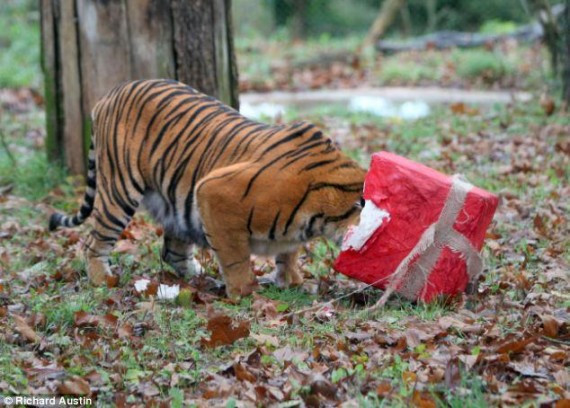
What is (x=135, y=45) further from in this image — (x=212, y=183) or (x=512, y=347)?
(x=512, y=347)

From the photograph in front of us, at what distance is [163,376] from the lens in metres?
4.18

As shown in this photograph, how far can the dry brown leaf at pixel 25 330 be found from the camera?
4.57m

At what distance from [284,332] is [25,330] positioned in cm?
135

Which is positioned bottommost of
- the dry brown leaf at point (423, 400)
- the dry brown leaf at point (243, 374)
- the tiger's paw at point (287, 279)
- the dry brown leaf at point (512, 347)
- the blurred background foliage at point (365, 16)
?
the tiger's paw at point (287, 279)

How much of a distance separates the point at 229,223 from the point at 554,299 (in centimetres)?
191

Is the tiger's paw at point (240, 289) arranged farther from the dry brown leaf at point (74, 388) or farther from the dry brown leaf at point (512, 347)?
the dry brown leaf at point (512, 347)

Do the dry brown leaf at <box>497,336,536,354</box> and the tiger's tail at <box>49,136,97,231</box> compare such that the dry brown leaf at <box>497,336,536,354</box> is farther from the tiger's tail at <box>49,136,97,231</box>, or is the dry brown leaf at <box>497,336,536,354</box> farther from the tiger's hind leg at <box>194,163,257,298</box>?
the tiger's tail at <box>49,136,97,231</box>

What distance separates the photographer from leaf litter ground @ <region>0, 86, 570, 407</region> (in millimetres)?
→ 3932

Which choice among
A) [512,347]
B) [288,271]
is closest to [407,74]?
[288,271]

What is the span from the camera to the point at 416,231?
5.11 m

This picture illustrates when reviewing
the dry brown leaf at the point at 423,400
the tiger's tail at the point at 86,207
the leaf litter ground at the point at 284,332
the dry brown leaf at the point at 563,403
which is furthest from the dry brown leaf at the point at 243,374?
the tiger's tail at the point at 86,207

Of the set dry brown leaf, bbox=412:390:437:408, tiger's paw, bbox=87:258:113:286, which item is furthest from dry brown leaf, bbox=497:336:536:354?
tiger's paw, bbox=87:258:113:286

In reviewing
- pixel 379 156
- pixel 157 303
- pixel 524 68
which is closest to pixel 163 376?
pixel 157 303

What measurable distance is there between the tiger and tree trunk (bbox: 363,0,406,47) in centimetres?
1471
